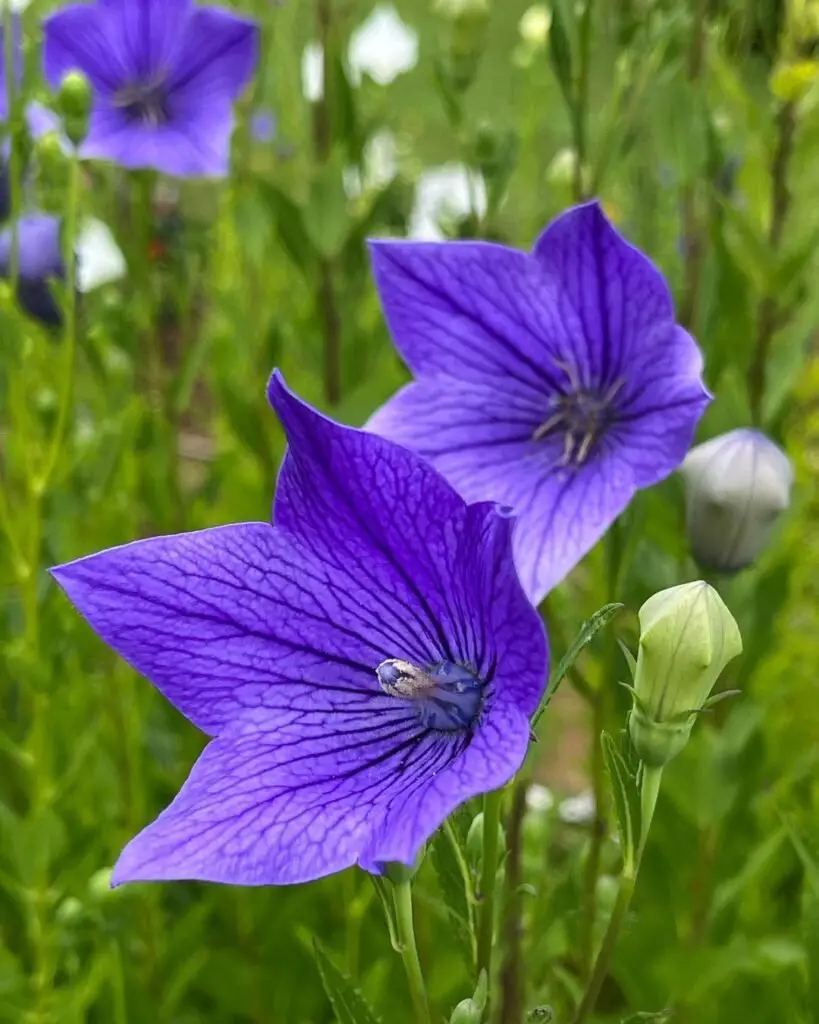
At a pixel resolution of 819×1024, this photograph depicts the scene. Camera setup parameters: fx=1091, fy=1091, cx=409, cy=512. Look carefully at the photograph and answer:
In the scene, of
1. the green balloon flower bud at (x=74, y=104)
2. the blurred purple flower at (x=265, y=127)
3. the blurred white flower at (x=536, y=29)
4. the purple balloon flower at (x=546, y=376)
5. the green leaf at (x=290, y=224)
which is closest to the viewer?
the purple balloon flower at (x=546, y=376)

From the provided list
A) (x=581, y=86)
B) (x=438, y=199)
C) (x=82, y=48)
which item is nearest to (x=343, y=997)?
(x=581, y=86)

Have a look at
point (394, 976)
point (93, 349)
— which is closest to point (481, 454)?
point (93, 349)

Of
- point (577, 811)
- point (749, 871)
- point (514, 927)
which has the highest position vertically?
point (514, 927)

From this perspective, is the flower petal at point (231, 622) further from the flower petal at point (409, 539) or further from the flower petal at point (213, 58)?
the flower petal at point (213, 58)

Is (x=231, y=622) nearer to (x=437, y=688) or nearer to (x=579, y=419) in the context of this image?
(x=437, y=688)

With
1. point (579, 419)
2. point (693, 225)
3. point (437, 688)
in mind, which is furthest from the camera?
point (693, 225)

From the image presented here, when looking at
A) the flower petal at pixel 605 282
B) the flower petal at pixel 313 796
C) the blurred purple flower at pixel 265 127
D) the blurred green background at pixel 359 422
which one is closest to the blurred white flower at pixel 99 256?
the blurred green background at pixel 359 422

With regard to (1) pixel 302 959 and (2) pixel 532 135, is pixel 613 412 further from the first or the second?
(2) pixel 532 135
